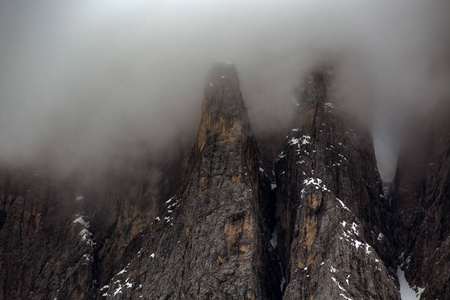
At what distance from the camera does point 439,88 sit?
433ft

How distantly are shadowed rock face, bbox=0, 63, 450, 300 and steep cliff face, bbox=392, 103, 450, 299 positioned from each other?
320 mm

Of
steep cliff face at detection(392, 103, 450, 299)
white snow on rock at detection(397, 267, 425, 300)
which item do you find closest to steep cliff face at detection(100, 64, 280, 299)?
white snow on rock at detection(397, 267, 425, 300)

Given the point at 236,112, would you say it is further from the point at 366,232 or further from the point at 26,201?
the point at 26,201

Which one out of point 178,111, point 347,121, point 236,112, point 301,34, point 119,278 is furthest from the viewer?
point 301,34

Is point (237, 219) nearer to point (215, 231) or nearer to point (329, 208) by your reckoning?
point (215, 231)

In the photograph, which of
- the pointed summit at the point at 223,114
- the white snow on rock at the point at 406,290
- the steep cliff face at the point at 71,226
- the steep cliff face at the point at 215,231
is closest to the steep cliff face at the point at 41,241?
the steep cliff face at the point at 71,226

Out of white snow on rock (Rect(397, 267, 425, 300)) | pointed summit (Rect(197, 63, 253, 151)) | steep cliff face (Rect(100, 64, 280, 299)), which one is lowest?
white snow on rock (Rect(397, 267, 425, 300))

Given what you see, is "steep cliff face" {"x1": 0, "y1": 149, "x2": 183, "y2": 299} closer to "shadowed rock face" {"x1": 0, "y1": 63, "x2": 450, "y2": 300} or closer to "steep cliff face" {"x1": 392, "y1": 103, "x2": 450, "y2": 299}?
"shadowed rock face" {"x1": 0, "y1": 63, "x2": 450, "y2": 300}

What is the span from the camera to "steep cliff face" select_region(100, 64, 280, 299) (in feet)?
344

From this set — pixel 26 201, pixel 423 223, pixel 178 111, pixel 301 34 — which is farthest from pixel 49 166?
pixel 423 223

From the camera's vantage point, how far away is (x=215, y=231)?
11012 cm

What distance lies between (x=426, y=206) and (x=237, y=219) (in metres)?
41.4

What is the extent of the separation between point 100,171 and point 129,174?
10.1 metres

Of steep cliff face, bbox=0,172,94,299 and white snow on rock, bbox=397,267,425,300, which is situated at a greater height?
steep cliff face, bbox=0,172,94,299
